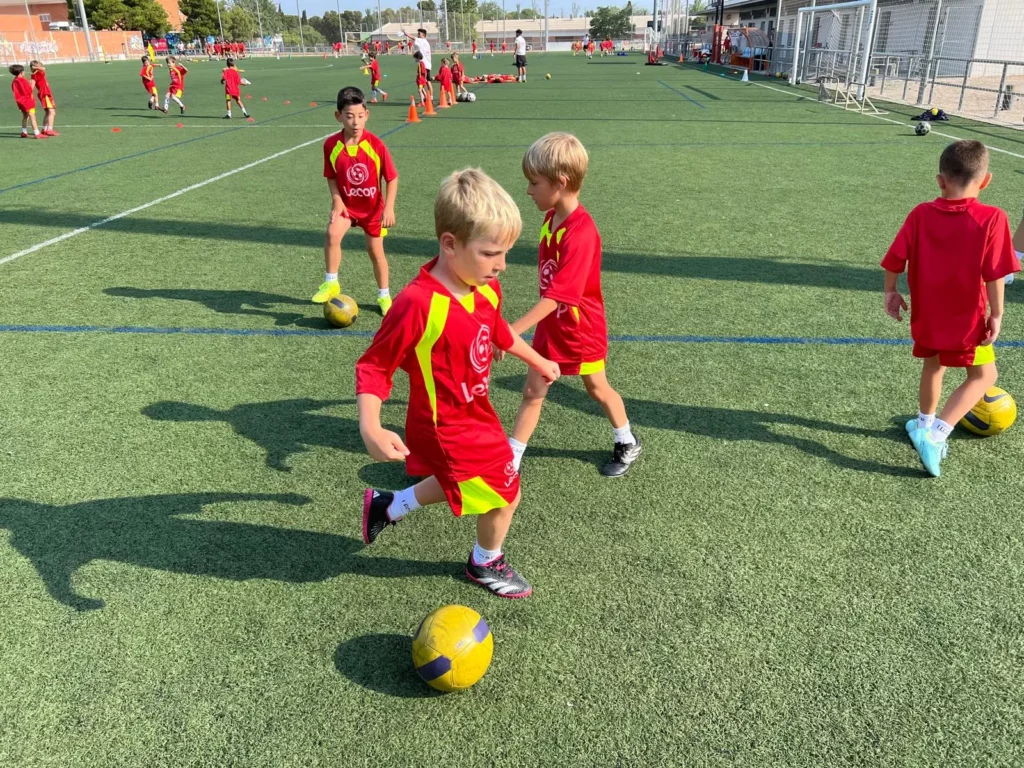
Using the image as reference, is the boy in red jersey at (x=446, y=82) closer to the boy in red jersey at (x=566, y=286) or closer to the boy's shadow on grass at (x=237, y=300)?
the boy's shadow on grass at (x=237, y=300)

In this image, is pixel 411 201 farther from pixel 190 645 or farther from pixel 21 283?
pixel 190 645

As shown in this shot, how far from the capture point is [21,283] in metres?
6.56

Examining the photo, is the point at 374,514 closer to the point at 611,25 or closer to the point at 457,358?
the point at 457,358

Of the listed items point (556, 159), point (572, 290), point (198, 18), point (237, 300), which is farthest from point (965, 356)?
point (198, 18)

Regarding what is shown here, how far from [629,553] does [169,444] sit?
2.56 m

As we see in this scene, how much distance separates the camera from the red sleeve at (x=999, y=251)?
3205 mm

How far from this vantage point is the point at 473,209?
7.22ft

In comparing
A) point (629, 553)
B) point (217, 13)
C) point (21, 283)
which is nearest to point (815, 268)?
point (629, 553)

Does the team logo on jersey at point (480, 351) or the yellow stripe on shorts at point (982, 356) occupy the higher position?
the team logo on jersey at point (480, 351)

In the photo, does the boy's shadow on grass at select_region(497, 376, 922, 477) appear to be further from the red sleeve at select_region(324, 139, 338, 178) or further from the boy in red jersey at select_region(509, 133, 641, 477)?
the red sleeve at select_region(324, 139, 338, 178)

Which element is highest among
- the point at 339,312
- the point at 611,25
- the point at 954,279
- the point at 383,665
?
the point at 611,25

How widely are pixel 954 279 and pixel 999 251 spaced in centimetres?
20

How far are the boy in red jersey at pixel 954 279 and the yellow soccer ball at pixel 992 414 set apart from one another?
338mm

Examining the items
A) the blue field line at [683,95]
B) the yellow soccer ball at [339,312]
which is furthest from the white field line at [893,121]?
the yellow soccer ball at [339,312]
